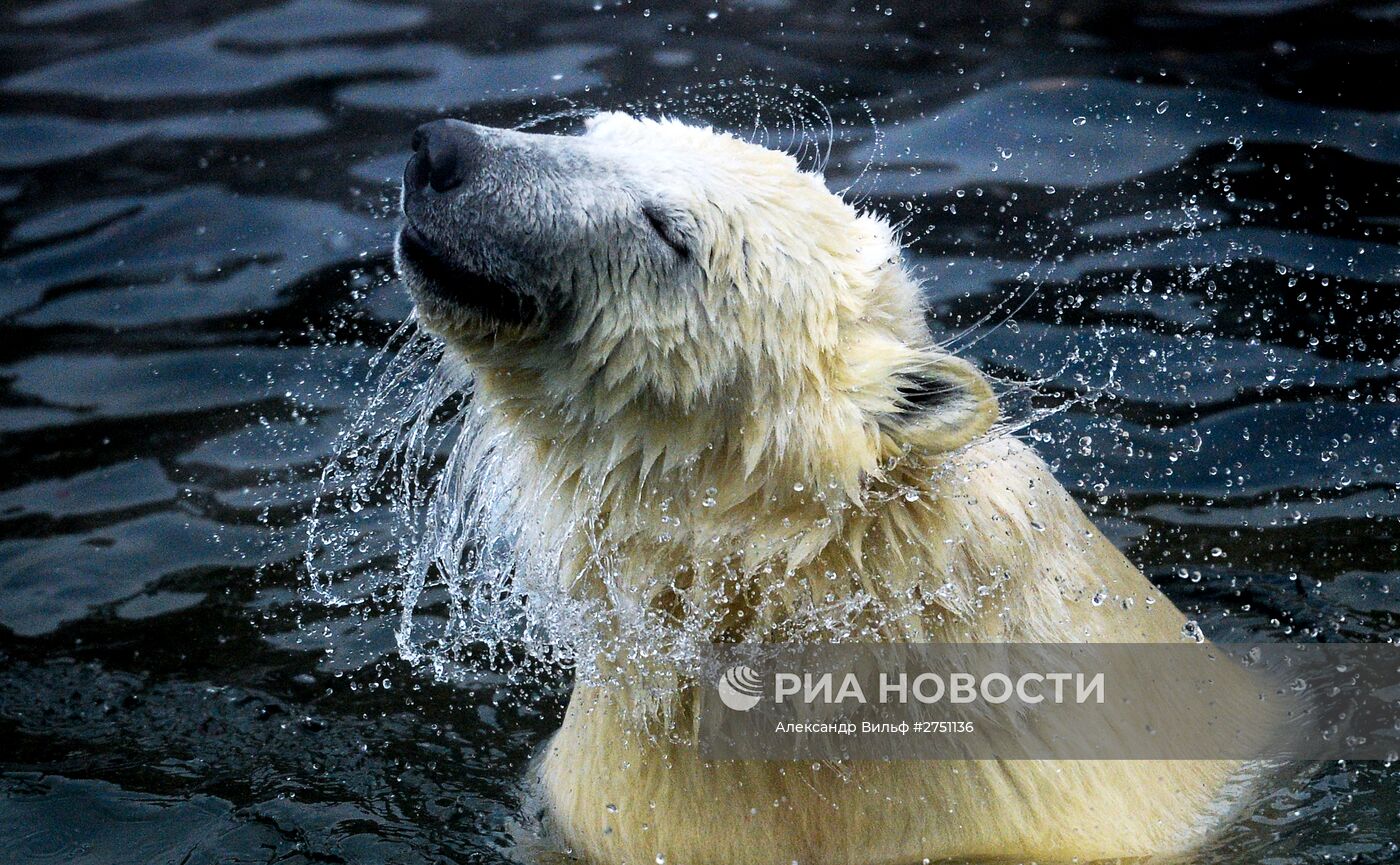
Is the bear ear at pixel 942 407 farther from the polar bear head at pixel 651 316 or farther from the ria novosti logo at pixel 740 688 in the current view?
the ria novosti logo at pixel 740 688

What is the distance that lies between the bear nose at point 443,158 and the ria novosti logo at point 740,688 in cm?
111

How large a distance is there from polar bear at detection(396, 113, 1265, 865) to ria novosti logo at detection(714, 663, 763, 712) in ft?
0.25

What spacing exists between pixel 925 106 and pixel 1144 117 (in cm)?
91

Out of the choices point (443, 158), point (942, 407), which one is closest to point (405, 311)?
point (443, 158)

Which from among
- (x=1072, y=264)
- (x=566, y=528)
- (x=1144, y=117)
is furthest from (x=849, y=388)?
(x=1144, y=117)

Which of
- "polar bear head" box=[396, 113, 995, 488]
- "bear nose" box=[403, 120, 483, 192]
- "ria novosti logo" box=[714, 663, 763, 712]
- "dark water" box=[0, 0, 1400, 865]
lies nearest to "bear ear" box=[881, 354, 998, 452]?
"polar bear head" box=[396, 113, 995, 488]

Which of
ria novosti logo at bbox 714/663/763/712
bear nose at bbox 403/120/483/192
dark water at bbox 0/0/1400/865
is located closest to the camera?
bear nose at bbox 403/120/483/192

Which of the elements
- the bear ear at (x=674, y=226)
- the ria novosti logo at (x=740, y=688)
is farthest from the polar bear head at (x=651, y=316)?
the ria novosti logo at (x=740, y=688)

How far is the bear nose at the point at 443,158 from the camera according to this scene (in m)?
2.90

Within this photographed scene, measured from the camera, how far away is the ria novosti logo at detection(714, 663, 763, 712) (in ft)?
10.2

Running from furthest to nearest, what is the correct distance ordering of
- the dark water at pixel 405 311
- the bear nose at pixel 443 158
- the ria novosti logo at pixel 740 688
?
the dark water at pixel 405 311
the ria novosti logo at pixel 740 688
the bear nose at pixel 443 158

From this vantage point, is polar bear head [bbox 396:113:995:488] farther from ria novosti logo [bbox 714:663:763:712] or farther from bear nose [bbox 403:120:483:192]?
ria novosti logo [bbox 714:663:763:712]

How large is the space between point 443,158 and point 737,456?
0.80 m

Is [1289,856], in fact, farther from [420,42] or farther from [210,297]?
[420,42]
